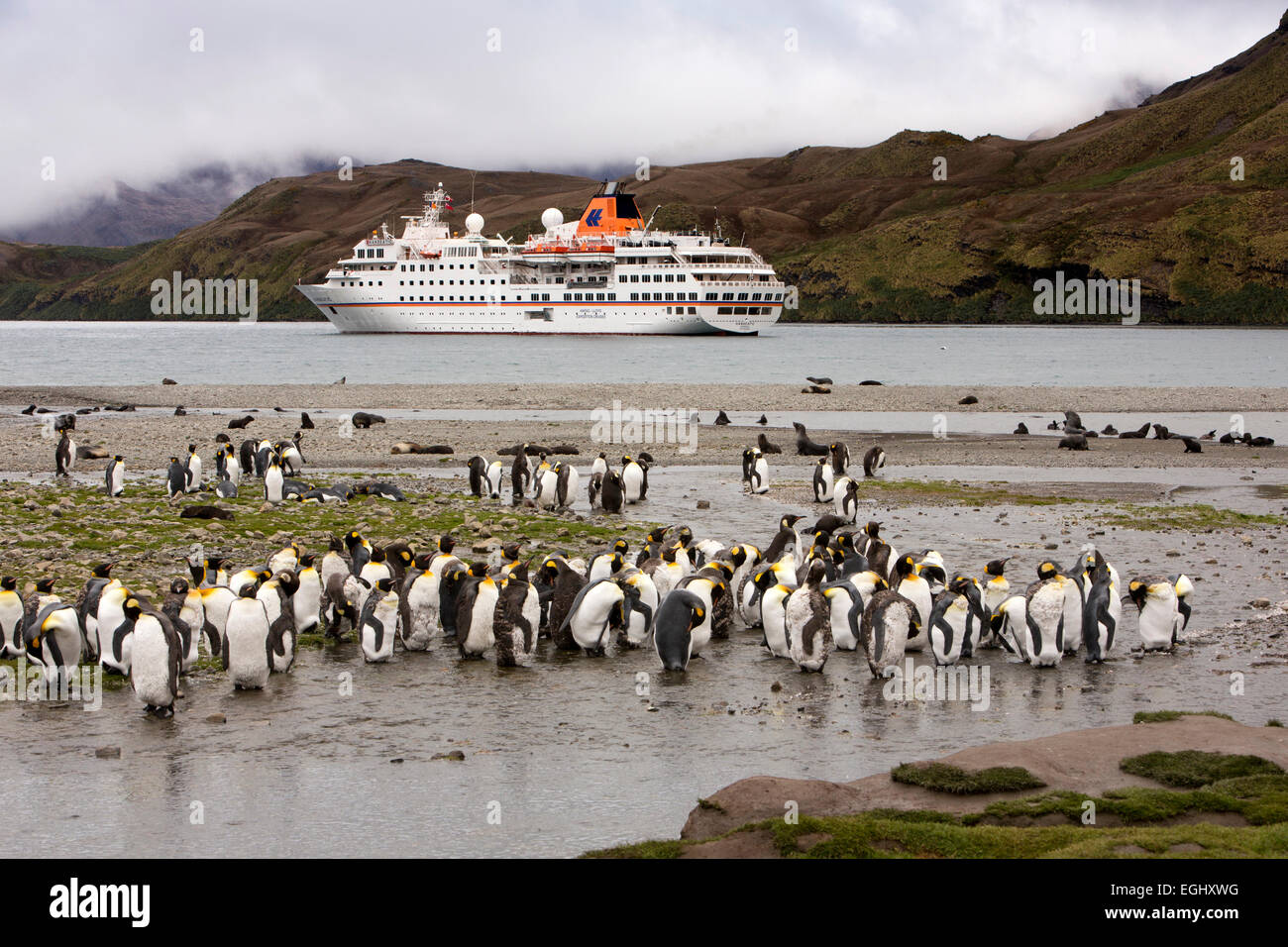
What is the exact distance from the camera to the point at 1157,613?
413 inches

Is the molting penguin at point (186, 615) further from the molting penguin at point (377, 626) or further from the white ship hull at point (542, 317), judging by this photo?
the white ship hull at point (542, 317)

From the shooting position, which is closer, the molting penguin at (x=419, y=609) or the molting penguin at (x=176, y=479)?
the molting penguin at (x=419, y=609)

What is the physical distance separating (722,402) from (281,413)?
46.1ft

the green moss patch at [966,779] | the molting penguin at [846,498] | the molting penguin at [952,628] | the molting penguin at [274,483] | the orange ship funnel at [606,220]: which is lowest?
the green moss patch at [966,779]

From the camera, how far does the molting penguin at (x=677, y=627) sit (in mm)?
10078

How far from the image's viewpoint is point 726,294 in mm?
105812

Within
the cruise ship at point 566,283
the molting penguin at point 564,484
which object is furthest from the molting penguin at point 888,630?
the cruise ship at point 566,283

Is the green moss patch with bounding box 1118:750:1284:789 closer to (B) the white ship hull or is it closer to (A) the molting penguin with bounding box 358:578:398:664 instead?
(A) the molting penguin with bounding box 358:578:398:664

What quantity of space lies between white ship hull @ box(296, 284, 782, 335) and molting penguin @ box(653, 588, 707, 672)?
3725 inches

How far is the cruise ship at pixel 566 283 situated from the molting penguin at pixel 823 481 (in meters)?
85.7

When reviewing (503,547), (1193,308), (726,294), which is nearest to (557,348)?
(726,294)

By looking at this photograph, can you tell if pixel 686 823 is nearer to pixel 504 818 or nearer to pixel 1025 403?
pixel 504 818

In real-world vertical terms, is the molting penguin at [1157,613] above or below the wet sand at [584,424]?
below

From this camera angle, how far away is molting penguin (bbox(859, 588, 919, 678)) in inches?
391
